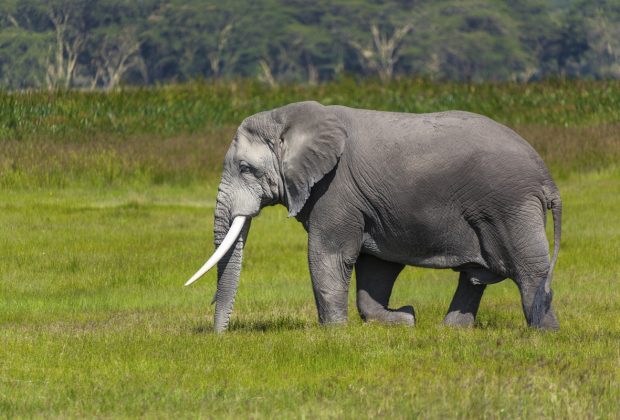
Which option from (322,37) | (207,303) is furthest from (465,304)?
(322,37)

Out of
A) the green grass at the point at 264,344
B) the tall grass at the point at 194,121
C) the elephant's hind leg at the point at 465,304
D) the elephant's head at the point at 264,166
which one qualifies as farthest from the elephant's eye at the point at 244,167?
the tall grass at the point at 194,121

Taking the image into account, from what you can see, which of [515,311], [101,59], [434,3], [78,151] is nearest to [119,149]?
[78,151]

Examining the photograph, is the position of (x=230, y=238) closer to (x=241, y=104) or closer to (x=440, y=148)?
(x=440, y=148)

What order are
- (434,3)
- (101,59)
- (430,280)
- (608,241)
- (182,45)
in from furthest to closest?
1. (434,3)
2. (182,45)
3. (101,59)
4. (608,241)
5. (430,280)

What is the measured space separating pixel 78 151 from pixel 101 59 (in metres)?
82.3

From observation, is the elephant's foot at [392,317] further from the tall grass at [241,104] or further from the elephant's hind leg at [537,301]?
the tall grass at [241,104]

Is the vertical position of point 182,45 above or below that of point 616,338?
below

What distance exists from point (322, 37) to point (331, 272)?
11011cm

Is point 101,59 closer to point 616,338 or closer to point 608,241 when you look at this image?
point 608,241

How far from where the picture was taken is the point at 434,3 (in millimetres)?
133625

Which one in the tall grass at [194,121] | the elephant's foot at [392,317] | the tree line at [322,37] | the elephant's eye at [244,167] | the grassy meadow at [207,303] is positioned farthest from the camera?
the tree line at [322,37]

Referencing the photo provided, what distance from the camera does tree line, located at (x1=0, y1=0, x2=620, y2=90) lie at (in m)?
110

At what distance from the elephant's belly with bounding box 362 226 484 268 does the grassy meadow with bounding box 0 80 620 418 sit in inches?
22.5

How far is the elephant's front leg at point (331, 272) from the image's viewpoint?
36.7 feet
